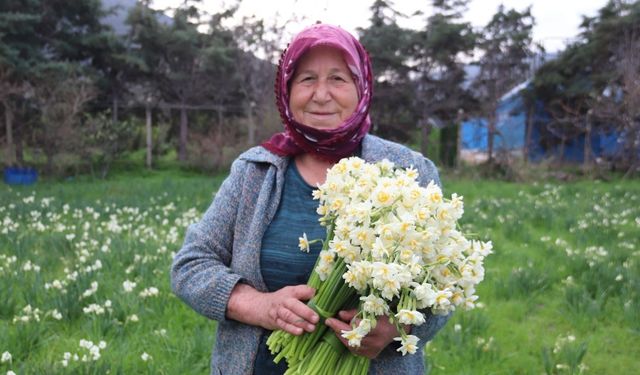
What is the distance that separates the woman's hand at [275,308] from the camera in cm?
134

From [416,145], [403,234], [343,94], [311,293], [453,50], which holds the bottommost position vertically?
[416,145]

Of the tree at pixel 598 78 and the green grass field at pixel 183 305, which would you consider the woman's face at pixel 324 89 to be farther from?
the tree at pixel 598 78

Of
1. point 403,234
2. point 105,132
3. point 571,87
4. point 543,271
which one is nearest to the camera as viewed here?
point 403,234

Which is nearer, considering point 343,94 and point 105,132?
point 343,94

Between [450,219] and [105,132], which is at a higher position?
[450,219]

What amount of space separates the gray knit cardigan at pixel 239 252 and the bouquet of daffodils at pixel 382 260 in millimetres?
239

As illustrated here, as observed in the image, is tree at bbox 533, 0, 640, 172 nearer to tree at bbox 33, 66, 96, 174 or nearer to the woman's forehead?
tree at bbox 33, 66, 96, 174

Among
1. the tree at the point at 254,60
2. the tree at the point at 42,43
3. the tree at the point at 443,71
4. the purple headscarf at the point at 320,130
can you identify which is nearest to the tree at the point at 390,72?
the tree at the point at 443,71

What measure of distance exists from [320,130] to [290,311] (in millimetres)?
525

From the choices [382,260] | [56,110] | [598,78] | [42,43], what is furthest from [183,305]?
[598,78]

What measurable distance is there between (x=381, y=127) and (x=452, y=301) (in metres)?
16.3

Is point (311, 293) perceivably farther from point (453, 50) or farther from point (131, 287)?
point (453, 50)

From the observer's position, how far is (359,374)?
138cm

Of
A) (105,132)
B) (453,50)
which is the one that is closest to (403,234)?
(105,132)
